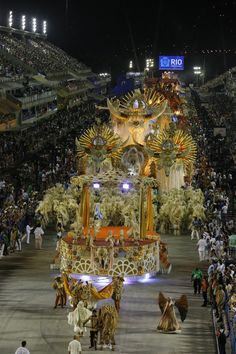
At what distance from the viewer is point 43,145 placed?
2077 inches

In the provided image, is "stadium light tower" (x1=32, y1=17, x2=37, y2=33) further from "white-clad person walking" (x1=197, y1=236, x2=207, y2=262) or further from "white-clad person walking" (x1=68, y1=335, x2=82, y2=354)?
"white-clad person walking" (x1=68, y1=335, x2=82, y2=354)

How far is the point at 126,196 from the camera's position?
103ft

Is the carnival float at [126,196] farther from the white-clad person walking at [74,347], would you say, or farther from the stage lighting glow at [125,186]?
the white-clad person walking at [74,347]

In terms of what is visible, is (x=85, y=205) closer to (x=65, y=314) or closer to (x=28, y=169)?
(x=65, y=314)

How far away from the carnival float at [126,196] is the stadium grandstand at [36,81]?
59.3 ft

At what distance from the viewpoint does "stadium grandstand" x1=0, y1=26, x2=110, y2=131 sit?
197ft

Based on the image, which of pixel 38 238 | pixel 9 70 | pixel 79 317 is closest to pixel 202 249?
pixel 38 238

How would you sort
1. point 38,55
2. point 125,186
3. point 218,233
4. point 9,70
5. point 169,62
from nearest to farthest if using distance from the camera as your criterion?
point 125,186 → point 218,233 → point 9,70 → point 38,55 → point 169,62

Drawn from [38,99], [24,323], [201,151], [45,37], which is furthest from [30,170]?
[45,37]

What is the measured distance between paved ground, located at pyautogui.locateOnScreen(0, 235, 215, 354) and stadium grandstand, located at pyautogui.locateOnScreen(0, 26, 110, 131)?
97.1 ft

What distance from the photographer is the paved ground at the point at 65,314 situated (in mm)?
18797

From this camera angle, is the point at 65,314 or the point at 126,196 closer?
the point at 65,314

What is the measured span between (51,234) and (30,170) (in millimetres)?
10542

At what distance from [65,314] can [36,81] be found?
55.8 m
